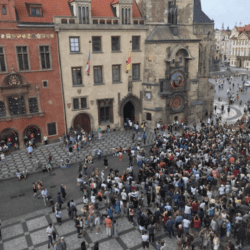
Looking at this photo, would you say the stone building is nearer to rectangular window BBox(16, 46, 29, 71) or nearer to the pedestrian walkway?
the pedestrian walkway

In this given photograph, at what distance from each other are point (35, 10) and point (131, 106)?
1865 cm

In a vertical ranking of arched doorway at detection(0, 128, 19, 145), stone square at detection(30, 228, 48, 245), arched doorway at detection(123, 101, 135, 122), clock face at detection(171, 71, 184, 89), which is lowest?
stone square at detection(30, 228, 48, 245)

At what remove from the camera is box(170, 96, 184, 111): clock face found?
A: 39.8 metres

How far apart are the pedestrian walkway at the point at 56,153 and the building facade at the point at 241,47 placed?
95.7 m

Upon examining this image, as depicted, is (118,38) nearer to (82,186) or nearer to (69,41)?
(69,41)

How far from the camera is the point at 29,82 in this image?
105 feet

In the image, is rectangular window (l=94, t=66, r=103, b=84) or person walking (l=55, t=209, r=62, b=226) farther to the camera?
rectangular window (l=94, t=66, r=103, b=84)

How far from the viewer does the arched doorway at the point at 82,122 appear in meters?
36.8

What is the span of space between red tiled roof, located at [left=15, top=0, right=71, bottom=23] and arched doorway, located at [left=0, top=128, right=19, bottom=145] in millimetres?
13529

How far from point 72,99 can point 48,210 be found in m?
17.6

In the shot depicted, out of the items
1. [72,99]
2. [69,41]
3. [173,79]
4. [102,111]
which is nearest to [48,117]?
[72,99]

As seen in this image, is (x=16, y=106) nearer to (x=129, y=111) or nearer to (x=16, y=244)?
(x=129, y=111)

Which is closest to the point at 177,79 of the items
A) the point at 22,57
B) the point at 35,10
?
the point at 35,10

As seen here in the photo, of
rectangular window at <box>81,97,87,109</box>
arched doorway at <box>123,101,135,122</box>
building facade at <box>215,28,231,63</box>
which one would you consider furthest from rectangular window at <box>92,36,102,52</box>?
building facade at <box>215,28,231,63</box>
